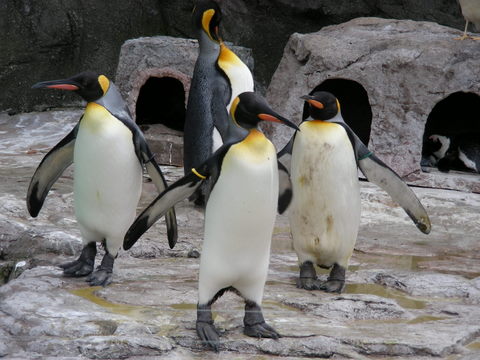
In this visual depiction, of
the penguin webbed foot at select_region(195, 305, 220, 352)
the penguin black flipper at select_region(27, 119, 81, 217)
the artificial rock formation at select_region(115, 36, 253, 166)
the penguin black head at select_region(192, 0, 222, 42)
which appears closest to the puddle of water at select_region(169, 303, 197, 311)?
the penguin webbed foot at select_region(195, 305, 220, 352)

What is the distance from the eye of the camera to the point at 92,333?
138 inches

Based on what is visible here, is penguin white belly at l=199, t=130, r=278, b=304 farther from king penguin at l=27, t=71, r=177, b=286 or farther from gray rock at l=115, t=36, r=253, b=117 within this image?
gray rock at l=115, t=36, r=253, b=117

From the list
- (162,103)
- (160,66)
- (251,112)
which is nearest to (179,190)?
(251,112)

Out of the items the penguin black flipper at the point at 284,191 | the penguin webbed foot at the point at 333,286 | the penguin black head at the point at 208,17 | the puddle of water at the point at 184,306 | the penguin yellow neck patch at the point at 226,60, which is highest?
the penguin black head at the point at 208,17

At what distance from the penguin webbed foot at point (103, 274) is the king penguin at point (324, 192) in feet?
3.04

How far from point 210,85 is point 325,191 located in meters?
1.94

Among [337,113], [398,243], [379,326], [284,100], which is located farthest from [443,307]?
[284,100]

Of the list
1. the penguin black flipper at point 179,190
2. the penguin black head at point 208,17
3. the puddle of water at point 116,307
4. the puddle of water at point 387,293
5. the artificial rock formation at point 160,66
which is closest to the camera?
the penguin black flipper at point 179,190

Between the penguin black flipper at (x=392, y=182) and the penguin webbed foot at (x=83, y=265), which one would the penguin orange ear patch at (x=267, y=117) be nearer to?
Result: the penguin black flipper at (x=392, y=182)

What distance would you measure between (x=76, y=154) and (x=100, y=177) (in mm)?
174

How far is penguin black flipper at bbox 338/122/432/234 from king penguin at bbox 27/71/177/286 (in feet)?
3.37

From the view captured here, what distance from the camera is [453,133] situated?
8.55m

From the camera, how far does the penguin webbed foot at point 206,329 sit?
3467 millimetres

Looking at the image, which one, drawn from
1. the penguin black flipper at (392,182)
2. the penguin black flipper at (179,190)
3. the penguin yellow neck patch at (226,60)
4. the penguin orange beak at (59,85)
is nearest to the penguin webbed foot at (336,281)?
the penguin black flipper at (392,182)
